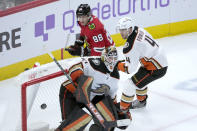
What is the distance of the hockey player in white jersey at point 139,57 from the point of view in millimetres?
3033

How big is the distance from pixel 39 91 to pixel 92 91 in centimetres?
42

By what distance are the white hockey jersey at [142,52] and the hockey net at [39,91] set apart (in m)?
0.56

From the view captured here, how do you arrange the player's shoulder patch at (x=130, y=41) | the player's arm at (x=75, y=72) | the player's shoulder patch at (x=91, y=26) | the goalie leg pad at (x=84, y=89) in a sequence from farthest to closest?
the player's shoulder patch at (x=91, y=26)
the player's shoulder patch at (x=130, y=41)
the player's arm at (x=75, y=72)
the goalie leg pad at (x=84, y=89)

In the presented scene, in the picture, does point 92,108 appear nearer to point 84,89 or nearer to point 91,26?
point 84,89

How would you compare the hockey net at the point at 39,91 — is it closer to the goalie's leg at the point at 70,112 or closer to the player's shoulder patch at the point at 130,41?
the goalie's leg at the point at 70,112

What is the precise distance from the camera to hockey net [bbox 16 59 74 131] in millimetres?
2701

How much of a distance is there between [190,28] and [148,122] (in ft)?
10.4

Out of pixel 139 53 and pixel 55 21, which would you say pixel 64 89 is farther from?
pixel 55 21

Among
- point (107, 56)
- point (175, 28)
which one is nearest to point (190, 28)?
point (175, 28)

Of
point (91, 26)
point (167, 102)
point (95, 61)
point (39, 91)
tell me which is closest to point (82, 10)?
point (91, 26)

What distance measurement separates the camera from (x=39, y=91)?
2.81 m

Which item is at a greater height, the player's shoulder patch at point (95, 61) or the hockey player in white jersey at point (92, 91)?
the player's shoulder patch at point (95, 61)

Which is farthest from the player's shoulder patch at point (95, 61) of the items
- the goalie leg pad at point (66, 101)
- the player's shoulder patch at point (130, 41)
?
the player's shoulder patch at point (130, 41)

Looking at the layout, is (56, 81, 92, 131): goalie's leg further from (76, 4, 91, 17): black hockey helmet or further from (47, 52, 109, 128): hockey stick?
(76, 4, 91, 17): black hockey helmet
